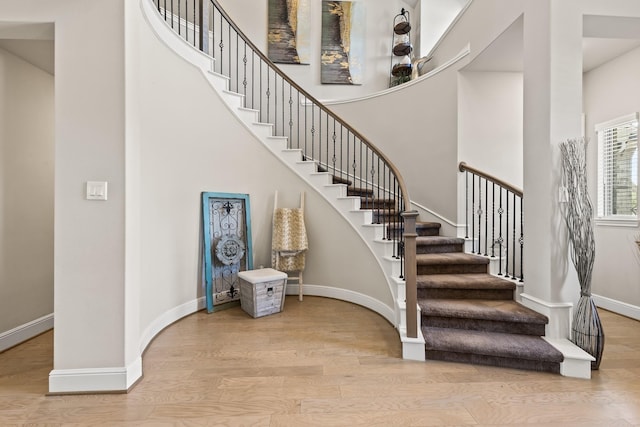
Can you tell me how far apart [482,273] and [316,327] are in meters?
1.85

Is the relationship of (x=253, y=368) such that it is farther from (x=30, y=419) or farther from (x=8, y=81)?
(x=8, y=81)

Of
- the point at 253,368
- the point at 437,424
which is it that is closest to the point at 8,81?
the point at 253,368

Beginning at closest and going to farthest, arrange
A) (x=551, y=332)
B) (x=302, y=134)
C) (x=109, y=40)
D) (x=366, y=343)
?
Answer: (x=109, y=40), (x=551, y=332), (x=366, y=343), (x=302, y=134)

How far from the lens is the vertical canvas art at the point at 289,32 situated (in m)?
5.27

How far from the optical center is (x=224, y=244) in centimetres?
341

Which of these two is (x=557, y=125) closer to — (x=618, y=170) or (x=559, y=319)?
(x=559, y=319)

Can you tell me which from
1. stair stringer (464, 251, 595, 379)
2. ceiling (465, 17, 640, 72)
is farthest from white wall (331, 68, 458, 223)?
stair stringer (464, 251, 595, 379)

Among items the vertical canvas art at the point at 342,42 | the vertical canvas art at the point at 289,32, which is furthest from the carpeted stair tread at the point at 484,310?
the vertical canvas art at the point at 289,32

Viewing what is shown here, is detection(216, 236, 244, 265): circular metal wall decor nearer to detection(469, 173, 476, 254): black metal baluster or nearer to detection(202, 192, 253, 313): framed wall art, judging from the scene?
detection(202, 192, 253, 313): framed wall art

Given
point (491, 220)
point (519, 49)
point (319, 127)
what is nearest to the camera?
point (519, 49)

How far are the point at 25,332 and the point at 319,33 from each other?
221 inches

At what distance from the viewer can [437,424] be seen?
166 centimetres

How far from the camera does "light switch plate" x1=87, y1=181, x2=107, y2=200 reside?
1897mm

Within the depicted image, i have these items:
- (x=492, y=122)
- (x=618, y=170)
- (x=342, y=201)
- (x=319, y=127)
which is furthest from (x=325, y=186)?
(x=618, y=170)
